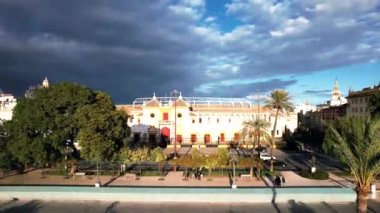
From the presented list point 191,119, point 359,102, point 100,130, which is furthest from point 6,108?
point 359,102

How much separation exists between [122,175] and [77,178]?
467cm

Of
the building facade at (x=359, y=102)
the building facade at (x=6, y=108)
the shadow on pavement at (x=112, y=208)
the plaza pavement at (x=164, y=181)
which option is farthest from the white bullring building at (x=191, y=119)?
the shadow on pavement at (x=112, y=208)

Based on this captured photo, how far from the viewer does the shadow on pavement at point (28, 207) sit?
1145 inches

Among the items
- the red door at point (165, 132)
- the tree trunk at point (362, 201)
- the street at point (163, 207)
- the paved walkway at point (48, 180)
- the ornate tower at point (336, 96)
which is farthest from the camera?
the ornate tower at point (336, 96)

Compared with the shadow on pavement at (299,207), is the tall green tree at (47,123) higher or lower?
higher

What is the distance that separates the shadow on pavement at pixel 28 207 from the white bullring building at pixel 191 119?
54634 mm

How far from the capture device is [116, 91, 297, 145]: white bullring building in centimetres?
8662

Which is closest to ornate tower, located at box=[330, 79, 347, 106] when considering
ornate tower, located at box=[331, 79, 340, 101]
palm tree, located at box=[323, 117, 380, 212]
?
ornate tower, located at box=[331, 79, 340, 101]

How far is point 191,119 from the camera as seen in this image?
88.3 metres

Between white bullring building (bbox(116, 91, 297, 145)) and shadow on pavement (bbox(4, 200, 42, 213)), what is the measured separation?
54.6 meters

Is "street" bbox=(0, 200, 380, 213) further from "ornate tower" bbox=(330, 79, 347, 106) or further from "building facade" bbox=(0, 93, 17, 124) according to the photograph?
"ornate tower" bbox=(330, 79, 347, 106)

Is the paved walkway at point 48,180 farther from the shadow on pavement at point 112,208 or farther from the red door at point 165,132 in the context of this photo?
the red door at point 165,132

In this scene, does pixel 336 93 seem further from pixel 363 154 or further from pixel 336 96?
pixel 363 154

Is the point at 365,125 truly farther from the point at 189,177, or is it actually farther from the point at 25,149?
the point at 25,149
